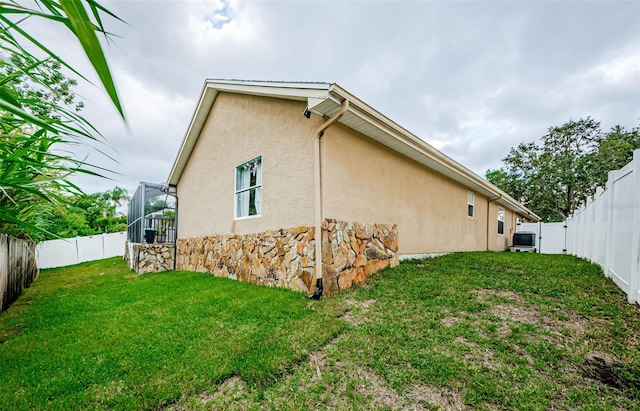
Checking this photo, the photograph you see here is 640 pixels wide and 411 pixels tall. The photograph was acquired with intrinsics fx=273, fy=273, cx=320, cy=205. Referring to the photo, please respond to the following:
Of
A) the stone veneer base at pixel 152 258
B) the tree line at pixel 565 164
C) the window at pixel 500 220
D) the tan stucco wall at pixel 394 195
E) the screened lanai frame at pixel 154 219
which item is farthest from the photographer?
the tree line at pixel 565 164

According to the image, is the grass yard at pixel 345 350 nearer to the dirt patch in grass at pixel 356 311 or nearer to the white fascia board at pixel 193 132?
the dirt patch in grass at pixel 356 311

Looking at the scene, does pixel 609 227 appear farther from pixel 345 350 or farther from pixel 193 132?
pixel 193 132

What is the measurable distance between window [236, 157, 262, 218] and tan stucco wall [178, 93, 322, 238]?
0.18 meters

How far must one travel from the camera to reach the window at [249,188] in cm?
660

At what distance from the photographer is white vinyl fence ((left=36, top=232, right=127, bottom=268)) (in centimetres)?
1338

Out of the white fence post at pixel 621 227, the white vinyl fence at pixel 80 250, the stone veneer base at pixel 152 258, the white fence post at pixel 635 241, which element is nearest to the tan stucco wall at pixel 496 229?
the white fence post at pixel 621 227

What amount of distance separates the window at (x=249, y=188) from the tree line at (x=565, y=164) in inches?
869

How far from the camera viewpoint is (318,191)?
4.91 metres

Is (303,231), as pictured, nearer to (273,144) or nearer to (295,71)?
(273,144)

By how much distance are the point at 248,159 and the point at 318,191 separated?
9.36 feet

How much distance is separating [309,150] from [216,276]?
4.44m

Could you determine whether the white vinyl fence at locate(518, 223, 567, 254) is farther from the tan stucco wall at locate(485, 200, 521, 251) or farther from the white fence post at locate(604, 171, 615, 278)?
the white fence post at locate(604, 171, 615, 278)

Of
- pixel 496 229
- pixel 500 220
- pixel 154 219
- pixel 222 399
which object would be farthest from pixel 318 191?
pixel 500 220

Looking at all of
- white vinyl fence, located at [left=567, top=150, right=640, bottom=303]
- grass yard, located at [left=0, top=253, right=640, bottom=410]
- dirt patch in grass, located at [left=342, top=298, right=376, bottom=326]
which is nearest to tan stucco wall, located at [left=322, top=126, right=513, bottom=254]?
dirt patch in grass, located at [left=342, top=298, right=376, bottom=326]
